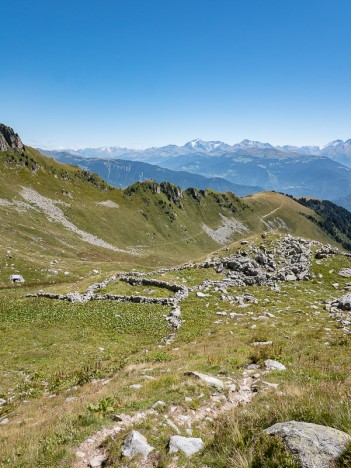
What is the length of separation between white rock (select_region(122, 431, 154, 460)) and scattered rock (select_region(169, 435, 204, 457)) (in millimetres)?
675

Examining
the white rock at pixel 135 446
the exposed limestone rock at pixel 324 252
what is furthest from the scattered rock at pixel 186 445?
the exposed limestone rock at pixel 324 252

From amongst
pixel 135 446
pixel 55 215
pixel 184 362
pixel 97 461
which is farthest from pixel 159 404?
pixel 55 215

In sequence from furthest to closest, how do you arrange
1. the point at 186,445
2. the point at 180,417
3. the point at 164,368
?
the point at 164,368
the point at 180,417
the point at 186,445

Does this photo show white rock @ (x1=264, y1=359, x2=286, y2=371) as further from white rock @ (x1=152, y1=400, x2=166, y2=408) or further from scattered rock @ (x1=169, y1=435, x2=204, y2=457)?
scattered rock @ (x1=169, y1=435, x2=204, y2=457)

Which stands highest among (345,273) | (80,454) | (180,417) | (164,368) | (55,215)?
(80,454)

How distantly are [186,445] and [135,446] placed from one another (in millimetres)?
1491

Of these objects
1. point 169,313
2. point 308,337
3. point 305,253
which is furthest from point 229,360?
point 305,253

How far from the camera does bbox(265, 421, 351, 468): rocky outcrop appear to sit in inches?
268

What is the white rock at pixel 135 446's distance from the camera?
897 centimetres

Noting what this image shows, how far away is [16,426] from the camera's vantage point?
1352 centimetres

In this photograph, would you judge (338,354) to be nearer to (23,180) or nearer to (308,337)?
(308,337)

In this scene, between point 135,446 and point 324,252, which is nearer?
point 135,446

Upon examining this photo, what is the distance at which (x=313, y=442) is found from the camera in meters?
7.23

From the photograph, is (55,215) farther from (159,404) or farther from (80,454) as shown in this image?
(80,454)
